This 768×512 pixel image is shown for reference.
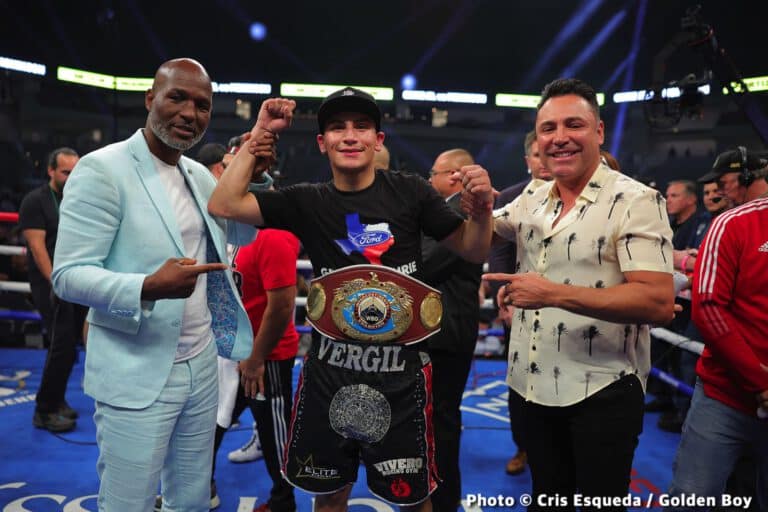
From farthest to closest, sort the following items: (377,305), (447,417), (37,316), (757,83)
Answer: (757,83)
(37,316)
(447,417)
(377,305)

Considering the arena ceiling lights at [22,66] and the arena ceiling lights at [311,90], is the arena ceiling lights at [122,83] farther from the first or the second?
the arena ceiling lights at [22,66]

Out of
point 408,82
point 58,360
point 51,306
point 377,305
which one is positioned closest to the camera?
point 377,305

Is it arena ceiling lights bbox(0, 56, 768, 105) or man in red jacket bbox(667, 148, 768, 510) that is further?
arena ceiling lights bbox(0, 56, 768, 105)

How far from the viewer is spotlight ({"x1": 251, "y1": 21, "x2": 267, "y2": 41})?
13.9m

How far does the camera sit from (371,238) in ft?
4.84

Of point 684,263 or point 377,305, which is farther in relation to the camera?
point 684,263

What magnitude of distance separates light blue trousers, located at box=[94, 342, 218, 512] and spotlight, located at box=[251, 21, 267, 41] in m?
14.2

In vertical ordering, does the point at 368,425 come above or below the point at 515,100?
Answer: below

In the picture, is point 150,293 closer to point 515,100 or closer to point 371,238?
point 371,238

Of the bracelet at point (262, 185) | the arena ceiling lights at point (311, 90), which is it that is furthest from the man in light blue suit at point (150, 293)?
the arena ceiling lights at point (311, 90)

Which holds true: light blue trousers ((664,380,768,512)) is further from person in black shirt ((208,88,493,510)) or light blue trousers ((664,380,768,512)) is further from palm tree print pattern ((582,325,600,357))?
person in black shirt ((208,88,493,510))

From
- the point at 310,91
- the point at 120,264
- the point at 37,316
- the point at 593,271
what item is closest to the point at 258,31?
the point at 310,91

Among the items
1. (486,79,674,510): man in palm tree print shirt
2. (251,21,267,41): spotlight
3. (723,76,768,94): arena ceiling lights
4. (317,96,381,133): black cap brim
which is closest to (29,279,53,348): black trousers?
(317,96,381,133): black cap brim

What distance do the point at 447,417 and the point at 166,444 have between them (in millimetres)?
1109
